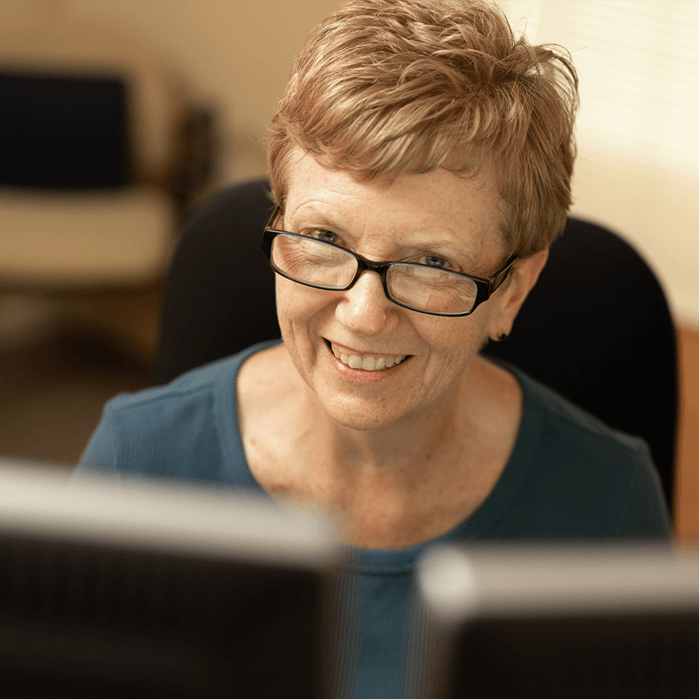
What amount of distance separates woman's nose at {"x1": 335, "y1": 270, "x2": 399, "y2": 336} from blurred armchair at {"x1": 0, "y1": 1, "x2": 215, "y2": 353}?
2063mm

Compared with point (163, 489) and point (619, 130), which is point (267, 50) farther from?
point (163, 489)

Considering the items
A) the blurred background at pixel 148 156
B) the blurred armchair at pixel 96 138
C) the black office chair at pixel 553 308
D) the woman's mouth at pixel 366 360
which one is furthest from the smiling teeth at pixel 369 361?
the blurred armchair at pixel 96 138

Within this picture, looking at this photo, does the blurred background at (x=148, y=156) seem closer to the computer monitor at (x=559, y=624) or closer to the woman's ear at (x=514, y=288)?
the woman's ear at (x=514, y=288)

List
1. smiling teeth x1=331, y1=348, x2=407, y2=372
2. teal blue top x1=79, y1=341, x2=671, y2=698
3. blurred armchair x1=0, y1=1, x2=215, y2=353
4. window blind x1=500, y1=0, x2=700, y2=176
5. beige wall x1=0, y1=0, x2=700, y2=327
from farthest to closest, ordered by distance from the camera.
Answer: blurred armchair x1=0, y1=1, x2=215, y2=353, beige wall x1=0, y1=0, x2=700, y2=327, window blind x1=500, y1=0, x2=700, y2=176, teal blue top x1=79, y1=341, x2=671, y2=698, smiling teeth x1=331, y1=348, x2=407, y2=372

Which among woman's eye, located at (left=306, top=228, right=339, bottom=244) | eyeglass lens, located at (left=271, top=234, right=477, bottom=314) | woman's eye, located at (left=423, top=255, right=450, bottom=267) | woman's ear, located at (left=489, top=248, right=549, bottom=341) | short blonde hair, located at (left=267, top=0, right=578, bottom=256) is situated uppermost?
short blonde hair, located at (left=267, top=0, right=578, bottom=256)

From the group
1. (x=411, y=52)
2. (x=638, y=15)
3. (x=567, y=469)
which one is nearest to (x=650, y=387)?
(x=567, y=469)

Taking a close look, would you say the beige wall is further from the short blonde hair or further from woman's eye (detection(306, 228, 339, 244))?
woman's eye (detection(306, 228, 339, 244))

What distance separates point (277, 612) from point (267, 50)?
295 cm

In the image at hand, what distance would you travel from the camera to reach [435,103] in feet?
2.65

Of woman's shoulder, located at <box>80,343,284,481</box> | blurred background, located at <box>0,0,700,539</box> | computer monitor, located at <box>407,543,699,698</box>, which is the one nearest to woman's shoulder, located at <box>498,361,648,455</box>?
woman's shoulder, located at <box>80,343,284,481</box>

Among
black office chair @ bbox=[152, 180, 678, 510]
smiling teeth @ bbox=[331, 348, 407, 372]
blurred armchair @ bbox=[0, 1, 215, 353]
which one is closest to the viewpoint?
smiling teeth @ bbox=[331, 348, 407, 372]

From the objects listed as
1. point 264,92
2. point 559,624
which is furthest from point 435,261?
point 264,92

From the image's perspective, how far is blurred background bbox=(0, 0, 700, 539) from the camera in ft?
7.48

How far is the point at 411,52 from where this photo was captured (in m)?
0.82
